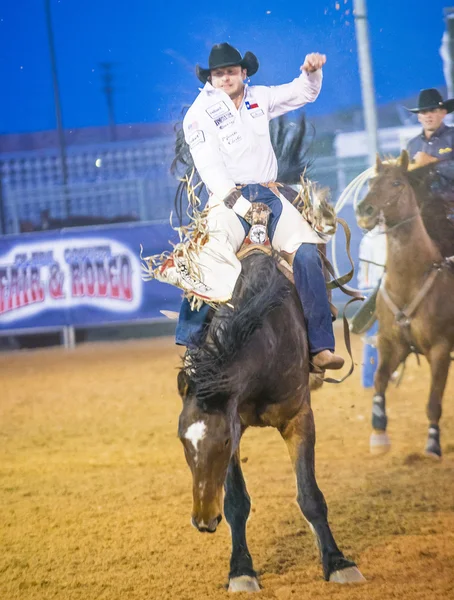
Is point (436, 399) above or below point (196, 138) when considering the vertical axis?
below

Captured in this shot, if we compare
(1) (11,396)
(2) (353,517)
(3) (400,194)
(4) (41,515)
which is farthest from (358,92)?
(1) (11,396)

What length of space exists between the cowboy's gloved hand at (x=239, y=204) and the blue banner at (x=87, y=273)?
6.82 meters

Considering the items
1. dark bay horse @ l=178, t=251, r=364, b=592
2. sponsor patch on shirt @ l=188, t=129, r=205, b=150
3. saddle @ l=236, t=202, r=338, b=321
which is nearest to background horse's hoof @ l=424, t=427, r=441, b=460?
dark bay horse @ l=178, t=251, r=364, b=592

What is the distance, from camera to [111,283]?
1090 cm

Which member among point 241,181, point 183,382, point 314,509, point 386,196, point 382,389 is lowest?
point 382,389

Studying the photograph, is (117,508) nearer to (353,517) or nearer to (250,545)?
(250,545)

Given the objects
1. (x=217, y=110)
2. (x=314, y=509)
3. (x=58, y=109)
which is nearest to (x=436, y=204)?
(x=217, y=110)

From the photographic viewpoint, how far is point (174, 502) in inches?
204

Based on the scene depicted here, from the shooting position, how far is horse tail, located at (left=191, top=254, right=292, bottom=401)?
3.27 metres

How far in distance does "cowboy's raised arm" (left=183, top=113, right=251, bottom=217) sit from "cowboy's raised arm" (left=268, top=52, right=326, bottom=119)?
0.46 meters

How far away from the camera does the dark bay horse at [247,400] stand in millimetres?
3188

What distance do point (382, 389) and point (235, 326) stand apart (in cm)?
314

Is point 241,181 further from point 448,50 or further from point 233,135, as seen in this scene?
point 448,50

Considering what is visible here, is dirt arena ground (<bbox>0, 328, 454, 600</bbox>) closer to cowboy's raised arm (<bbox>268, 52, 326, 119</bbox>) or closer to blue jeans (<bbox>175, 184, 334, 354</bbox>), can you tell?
blue jeans (<bbox>175, 184, 334, 354</bbox>)
